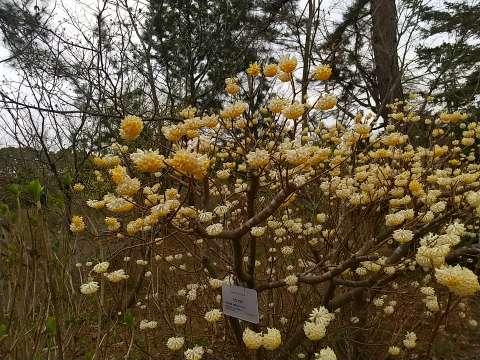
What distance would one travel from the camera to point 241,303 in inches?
76.0

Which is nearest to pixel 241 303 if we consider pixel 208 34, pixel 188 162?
pixel 188 162

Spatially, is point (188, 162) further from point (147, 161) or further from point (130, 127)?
point (130, 127)

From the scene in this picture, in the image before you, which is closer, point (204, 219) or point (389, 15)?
point (204, 219)

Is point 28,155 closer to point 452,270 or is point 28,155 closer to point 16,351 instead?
point 16,351

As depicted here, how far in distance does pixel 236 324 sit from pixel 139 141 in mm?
3370

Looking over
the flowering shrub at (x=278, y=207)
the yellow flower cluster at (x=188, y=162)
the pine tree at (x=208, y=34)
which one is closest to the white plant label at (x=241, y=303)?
the flowering shrub at (x=278, y=207)

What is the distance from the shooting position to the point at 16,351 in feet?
4.53

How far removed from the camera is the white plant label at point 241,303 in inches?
73.6

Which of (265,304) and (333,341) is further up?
(265,304)

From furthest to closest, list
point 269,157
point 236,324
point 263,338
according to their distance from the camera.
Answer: point 236,324 < point 263,338 < point 269,157

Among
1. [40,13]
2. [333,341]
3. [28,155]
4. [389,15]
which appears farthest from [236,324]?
[389,15]

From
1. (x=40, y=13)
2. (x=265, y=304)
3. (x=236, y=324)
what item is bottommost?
(x=265, y=304)

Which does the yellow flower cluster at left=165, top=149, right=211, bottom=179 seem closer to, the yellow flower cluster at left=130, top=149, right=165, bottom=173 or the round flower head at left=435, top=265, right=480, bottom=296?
the yellow flower cluster at left=130, top=149, right=165, bottom=173

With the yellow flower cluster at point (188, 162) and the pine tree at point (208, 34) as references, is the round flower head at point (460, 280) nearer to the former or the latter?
the yellow flower cluster at point (188, 162)
